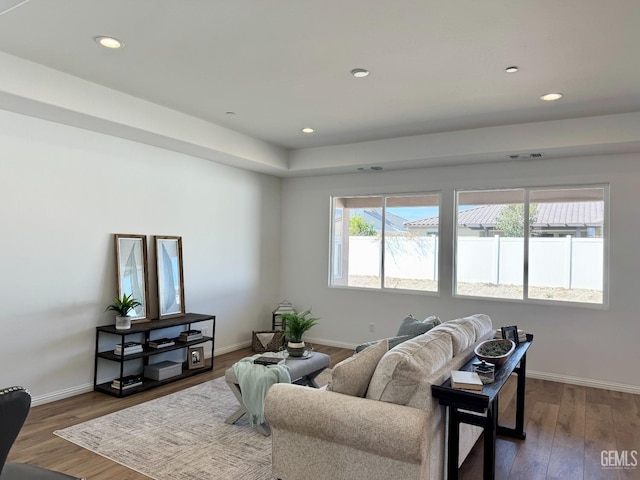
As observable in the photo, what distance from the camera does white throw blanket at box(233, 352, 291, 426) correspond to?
10.8ft

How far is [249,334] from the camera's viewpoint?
6.30 metres

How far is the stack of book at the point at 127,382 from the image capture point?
162 inches

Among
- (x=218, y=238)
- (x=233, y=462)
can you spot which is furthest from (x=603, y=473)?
(x=218, y=238)

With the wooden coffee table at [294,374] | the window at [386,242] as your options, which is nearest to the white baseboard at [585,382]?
the window at [386,242]

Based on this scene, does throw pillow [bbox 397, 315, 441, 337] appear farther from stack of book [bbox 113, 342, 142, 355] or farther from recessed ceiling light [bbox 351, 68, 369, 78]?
stack of book [bbox 113, 342, 142, 355]

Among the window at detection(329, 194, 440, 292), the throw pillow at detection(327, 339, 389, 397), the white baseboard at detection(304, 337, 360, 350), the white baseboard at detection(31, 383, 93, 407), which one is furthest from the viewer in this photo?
the white baseboard at detection(304, 337, 360, 350)

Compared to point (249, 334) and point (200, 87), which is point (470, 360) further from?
point (249, 334)

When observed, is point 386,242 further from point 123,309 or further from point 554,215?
point 123,309

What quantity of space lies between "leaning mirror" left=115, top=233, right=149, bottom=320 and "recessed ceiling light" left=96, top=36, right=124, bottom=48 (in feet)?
6.76

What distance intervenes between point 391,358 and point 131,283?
328 centimetres

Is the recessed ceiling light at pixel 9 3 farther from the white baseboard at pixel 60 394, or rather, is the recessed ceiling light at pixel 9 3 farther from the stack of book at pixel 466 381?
the white baseboard at pixel 60 394

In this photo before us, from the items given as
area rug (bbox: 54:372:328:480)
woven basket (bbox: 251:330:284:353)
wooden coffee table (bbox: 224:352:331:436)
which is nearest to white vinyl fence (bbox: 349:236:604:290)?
woven basket (bbox: 251:330:284:353)

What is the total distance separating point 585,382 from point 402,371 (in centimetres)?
370

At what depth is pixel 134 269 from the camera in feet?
15.0
